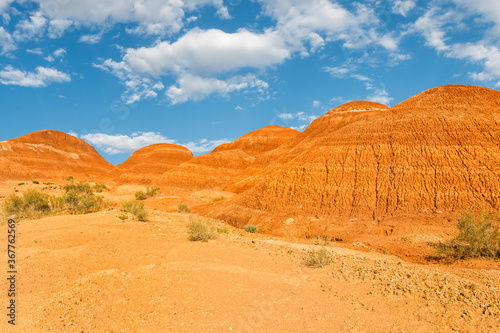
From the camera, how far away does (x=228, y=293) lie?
270 inches

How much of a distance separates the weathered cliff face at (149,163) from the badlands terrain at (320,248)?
42768 mm

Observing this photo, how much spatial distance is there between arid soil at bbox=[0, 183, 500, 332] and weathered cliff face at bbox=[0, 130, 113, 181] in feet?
218

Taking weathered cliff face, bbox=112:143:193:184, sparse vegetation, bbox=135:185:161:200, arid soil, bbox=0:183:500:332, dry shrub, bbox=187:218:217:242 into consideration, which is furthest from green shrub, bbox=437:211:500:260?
weathered cliff face, bbox=112:143:193:184

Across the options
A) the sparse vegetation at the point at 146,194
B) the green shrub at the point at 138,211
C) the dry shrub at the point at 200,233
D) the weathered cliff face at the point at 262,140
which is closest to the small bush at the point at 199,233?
the dry shrub at the point at 200,233

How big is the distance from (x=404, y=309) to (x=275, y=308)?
2665 mm

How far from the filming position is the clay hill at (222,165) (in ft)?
205

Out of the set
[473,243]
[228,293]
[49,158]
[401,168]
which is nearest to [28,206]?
[228,293]

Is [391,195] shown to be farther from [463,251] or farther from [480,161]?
[463,251]

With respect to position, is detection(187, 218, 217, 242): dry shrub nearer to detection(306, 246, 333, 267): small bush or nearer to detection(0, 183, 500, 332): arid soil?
detection(0, 183, 500, 332): arid soil

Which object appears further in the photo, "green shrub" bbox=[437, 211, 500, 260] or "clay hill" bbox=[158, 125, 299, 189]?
"clay hill" bbox=[158, 125, 299, 189]

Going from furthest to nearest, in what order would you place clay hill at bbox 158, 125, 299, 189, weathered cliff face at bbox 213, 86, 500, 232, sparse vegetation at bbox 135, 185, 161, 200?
clay hill at bbox 158, 125, 299, 189
sparse vegetation at bbox 135, 185, 161, 200
weathered cliff face at bbox 213, 86, 500, 232

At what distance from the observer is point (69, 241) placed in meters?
10.6

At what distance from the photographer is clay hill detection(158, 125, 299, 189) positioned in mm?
62375

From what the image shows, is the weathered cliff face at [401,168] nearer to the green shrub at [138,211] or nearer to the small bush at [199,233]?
the green shrub at [138,211]
